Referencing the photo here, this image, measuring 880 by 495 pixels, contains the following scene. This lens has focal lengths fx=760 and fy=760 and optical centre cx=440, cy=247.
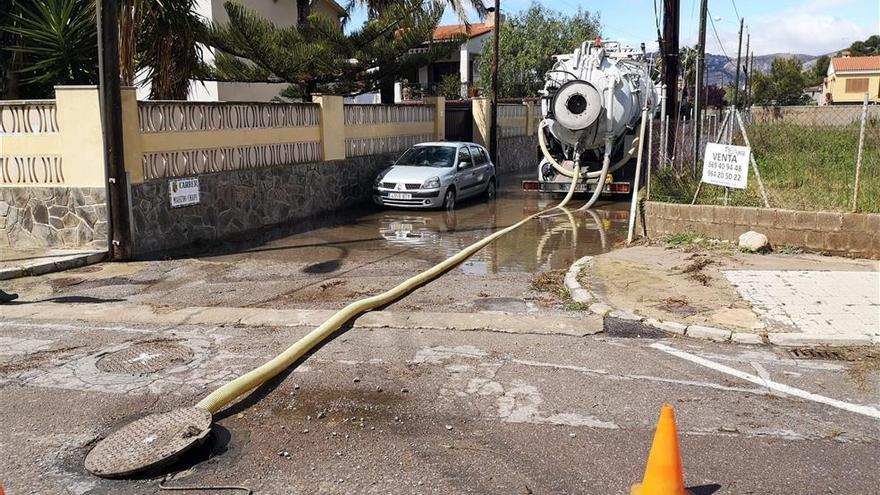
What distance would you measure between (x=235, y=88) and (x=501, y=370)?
2069cm

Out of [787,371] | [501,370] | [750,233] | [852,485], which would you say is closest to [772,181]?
[750,233]

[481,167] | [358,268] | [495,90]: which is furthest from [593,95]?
[495,90]

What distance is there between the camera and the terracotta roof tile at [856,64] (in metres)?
69.5

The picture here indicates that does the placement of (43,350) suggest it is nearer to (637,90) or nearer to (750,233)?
(750,233)

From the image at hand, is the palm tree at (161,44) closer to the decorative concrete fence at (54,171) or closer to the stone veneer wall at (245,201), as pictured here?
the decorative concrete fence at (54,171)

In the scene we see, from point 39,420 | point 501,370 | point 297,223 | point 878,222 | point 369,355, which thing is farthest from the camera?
point 297,223

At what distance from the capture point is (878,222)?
32.5ft

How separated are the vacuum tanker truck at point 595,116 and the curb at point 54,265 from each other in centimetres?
991

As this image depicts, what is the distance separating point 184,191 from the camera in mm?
12648

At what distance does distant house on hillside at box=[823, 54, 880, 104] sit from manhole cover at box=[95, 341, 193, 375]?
237ft

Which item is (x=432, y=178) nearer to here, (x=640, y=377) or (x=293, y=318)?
(x=293, y=318)

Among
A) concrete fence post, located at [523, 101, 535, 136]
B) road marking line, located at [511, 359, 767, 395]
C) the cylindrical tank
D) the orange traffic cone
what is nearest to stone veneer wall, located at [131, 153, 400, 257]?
the cylindrical tank

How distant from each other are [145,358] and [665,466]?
15.2ft

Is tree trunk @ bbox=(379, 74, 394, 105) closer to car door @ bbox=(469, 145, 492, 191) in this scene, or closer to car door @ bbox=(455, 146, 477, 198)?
car door @ bbox=(469, 145, 492, 191)
